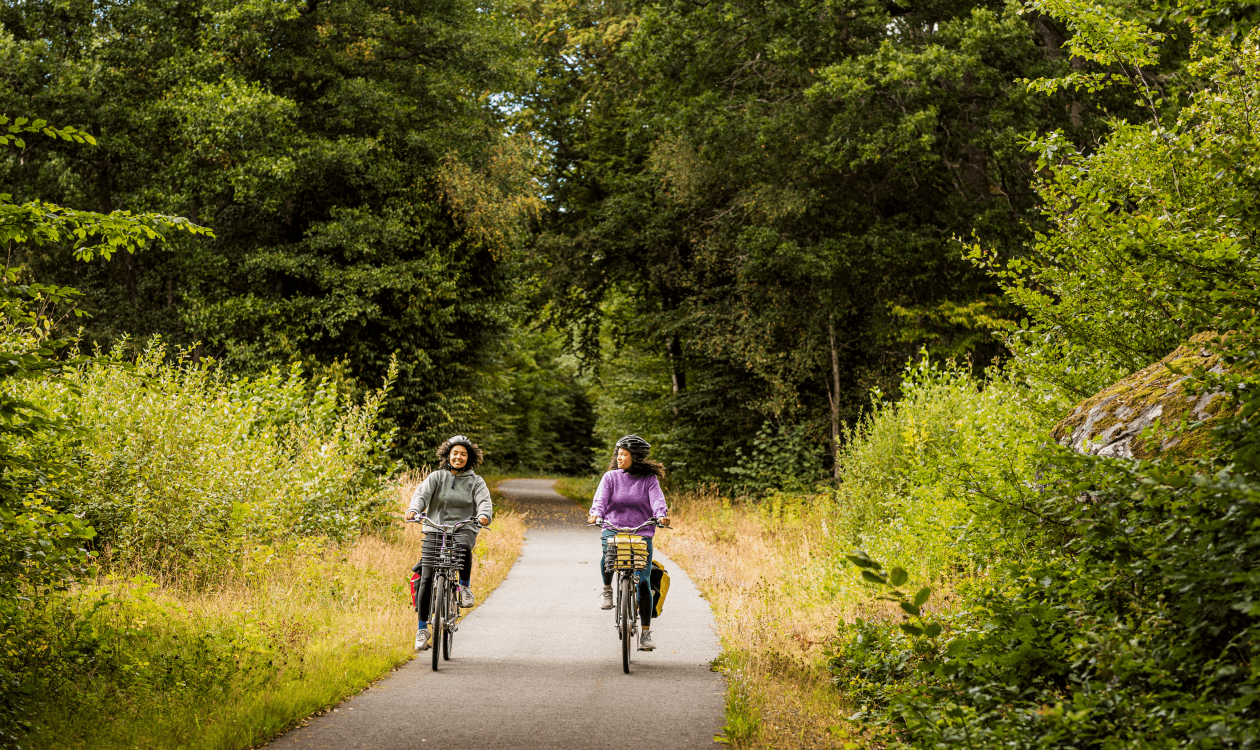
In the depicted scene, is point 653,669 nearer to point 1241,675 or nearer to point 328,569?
point 328,569

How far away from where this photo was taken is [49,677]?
243 inches

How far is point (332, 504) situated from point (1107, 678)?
36.1 ft

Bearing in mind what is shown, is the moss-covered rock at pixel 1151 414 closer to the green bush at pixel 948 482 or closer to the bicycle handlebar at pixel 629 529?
the green bush at pixel 948 482

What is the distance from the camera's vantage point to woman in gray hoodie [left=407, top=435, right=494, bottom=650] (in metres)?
8.70

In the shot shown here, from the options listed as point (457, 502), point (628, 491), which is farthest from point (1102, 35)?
point (457, 502)

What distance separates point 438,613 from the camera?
26.7ft

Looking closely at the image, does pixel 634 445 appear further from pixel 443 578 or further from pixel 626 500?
pixel 443 578

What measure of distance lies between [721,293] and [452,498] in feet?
53.1

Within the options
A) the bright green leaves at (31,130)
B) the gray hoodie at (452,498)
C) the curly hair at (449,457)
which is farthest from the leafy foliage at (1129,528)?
the bright green leaves at (31,130)

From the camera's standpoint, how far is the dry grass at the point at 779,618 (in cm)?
602

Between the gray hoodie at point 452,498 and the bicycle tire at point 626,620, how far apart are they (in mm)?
1502

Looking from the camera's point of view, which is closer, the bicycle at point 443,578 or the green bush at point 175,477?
the bicycle at point 443,578

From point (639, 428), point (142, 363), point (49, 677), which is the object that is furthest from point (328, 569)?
point (639, 428)

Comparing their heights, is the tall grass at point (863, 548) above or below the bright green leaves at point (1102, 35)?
below
